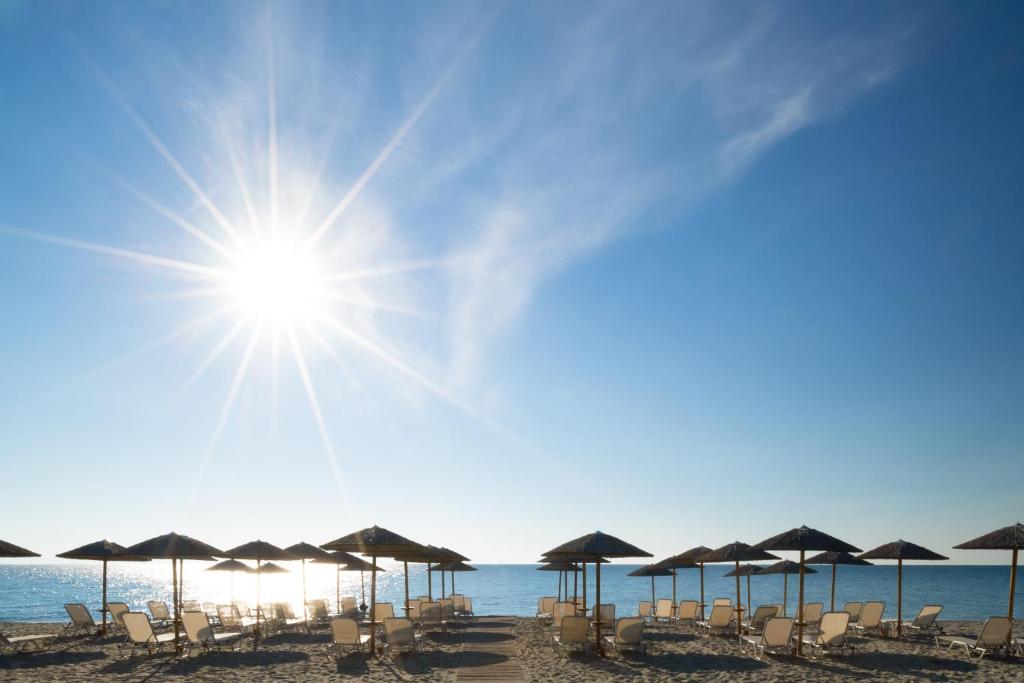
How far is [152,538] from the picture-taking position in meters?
14.3

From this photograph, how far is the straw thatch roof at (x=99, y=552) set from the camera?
15.4 metres

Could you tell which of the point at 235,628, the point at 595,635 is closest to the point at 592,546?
the point at 595,635

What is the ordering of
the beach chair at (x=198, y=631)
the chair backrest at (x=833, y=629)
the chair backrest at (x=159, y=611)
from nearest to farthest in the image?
1. the chair backrest at (x=833, y=629)
2. the beach chair at (x=198, y=631)
3. the chair backrest at (x=159, y=611)

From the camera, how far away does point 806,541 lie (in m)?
13.3

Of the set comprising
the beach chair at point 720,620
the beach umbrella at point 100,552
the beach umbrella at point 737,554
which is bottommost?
the beach chair at point 720,620

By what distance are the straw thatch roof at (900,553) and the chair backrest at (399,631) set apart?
34.4 feet

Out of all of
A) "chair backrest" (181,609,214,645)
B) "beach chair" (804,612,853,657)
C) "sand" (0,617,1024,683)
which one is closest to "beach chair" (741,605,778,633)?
"sand" (0,617,1024,683)

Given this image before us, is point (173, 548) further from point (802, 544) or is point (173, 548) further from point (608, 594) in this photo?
point (608, 594)

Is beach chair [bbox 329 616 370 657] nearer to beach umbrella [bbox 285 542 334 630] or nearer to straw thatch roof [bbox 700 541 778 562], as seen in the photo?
beach umbrella [bbox 285 542 334 630]

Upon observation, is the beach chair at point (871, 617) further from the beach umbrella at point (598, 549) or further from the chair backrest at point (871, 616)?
the beach umbrella at point (598, 549)

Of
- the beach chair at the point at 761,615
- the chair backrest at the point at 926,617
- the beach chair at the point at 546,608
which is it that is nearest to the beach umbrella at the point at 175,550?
the beach chair at the point at 546,608

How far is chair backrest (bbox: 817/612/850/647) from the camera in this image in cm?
1322

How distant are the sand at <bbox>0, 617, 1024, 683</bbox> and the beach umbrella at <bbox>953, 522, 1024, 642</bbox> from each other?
179 cm

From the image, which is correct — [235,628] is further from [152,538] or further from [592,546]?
[592,546]
